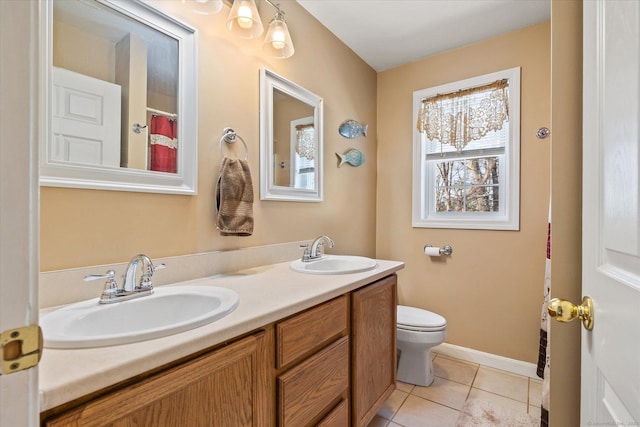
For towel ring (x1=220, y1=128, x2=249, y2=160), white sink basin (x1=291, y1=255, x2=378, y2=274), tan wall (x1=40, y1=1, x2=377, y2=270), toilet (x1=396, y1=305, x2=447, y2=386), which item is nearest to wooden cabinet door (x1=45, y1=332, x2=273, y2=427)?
tan wall (x1=40, y1=1, x2=377, y2=270)

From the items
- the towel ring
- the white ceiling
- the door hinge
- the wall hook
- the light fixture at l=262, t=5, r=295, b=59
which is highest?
the white ceiling

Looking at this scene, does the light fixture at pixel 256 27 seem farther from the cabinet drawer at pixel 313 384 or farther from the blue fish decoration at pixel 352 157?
the cabinet drawer at pixel 313 384

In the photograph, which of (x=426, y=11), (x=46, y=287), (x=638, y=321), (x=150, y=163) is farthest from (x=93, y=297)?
(x=426, y=11)

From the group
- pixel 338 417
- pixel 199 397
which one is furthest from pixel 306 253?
pixel 199 397

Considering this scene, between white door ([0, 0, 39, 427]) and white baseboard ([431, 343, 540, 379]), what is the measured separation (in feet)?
8.39

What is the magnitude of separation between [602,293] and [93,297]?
1344mm

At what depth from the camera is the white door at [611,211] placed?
420 mm

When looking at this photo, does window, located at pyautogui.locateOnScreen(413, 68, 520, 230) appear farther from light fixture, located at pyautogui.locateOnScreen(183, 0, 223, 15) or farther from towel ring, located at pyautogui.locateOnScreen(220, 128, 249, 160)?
light fixture, located at pyautogui.locateOnScreen(183, 0, 223, 15)

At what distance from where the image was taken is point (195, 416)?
2.19 feet

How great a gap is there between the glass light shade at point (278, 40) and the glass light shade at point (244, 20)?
13cm

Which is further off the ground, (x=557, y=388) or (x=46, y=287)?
(x=46, y=287)

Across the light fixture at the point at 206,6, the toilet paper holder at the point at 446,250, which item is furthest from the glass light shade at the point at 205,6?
the toilet paper holder at the point at 446,250

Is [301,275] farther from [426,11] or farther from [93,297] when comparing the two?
[426,11]

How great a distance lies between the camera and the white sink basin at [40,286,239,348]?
627 mm
